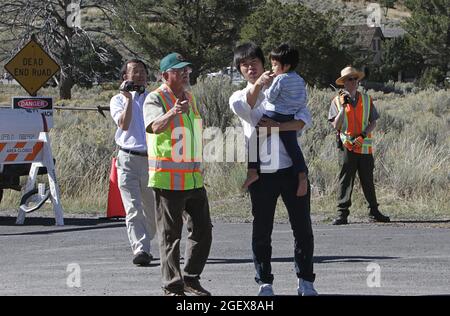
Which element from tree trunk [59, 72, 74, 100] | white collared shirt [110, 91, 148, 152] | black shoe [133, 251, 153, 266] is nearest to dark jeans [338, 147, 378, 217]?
white collared shirt [110, 91, 148, 152]

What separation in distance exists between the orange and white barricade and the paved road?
0.71 m

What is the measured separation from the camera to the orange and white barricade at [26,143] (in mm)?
14336

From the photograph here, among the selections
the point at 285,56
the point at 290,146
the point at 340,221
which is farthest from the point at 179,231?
the point at 340,221

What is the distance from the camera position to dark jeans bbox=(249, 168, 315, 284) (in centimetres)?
798

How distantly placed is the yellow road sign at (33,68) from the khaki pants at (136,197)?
8.93m

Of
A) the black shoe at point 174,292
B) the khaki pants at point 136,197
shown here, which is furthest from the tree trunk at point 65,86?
the black shoe at point 174,292

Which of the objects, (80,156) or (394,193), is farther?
(80,156)

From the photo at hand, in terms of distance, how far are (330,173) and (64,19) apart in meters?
33.1

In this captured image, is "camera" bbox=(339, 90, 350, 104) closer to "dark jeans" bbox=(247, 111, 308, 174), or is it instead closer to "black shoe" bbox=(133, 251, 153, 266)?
"black shoe" bbox=(133, 251, 153, 266)

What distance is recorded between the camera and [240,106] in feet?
26.1

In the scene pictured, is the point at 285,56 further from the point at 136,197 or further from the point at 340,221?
the point at 340,221

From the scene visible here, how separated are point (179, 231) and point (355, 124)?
624 cm
